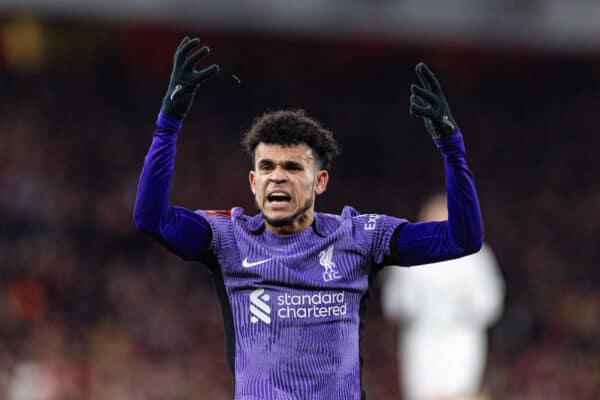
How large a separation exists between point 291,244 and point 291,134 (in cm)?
40

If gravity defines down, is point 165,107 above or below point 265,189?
above

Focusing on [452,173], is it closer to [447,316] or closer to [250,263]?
[250,263]

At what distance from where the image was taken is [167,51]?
742 inches

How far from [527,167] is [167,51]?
6.17 m

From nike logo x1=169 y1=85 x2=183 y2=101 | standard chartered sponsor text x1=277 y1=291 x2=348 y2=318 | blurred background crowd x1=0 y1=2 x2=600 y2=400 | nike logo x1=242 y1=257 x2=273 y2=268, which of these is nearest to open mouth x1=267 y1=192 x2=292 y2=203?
nike logo x1=242 y1=257 x2=273 y2=268

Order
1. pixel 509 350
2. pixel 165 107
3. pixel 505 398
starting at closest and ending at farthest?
pixel 165 107 → pixel 505 398 → pixel 509 350

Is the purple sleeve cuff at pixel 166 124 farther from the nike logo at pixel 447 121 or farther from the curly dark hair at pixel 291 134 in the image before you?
the nike logo at pixel 447 121

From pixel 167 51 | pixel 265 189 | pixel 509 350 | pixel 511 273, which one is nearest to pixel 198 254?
pixel 265 189

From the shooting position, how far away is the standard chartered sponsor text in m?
4.06

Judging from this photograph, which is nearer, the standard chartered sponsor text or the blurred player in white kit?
the standard chartered sponsor text

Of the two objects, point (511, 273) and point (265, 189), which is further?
point (511, 273)

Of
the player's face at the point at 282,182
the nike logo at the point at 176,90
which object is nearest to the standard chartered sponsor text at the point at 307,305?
the player's face at the point at 282,182

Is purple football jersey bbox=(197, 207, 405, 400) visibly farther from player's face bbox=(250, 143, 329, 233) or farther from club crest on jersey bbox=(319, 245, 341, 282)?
player's face bbox=(250, 143, 329, 233)

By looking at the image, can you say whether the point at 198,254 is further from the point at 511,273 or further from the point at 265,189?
the point at 511,273
